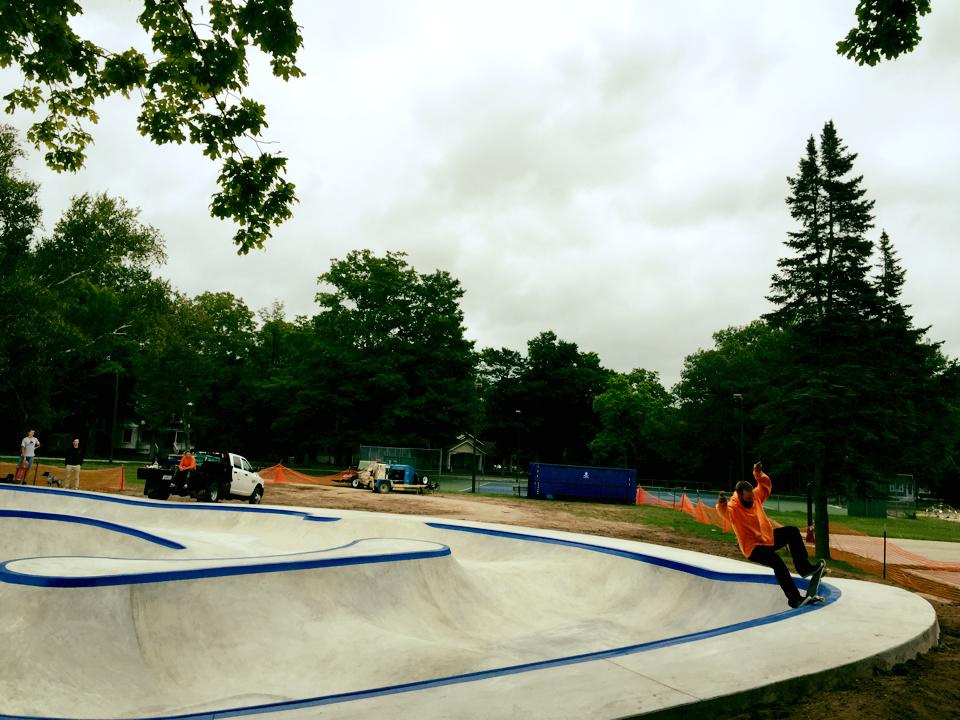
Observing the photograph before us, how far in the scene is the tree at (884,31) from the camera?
5.87 metres

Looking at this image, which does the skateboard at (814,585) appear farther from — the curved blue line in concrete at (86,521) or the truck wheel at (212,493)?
the truck wheel at (212,493)

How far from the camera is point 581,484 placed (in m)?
34.3

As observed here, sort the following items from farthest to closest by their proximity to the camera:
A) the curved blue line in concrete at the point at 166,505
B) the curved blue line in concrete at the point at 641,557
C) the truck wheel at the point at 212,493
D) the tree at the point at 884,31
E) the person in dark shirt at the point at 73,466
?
the person in dark shirt at the point at 73,466 < the truck wheel at the point at 212,493 < the curved blue line in concrete at the point at 166,505 < the curved blue line in concrete at the point at 641,557 < the tree at the point at 884,31

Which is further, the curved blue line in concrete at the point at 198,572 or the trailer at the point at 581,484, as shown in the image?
the trailer at the point at 581,484

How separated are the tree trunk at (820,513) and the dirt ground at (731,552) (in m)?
2.46

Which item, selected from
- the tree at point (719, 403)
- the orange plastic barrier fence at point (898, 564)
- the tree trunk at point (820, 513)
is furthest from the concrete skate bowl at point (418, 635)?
the tree at point (719, 403)

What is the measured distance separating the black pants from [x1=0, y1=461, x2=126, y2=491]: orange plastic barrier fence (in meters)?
25.1

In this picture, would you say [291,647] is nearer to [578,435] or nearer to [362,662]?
[362,662]

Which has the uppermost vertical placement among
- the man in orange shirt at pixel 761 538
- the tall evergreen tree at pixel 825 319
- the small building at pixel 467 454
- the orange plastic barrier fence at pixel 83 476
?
the tall evergreen tree at pixel 825 319

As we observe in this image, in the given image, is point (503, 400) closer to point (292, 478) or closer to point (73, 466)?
point (292, 478)

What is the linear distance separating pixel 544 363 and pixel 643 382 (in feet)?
50.1

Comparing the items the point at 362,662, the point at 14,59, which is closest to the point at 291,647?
the point at 362,662

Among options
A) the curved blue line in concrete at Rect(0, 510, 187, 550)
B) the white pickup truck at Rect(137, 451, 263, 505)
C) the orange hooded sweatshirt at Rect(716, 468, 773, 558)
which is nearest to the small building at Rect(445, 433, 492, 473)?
the white pickup truck at Rect(137, 451, 263, 505)

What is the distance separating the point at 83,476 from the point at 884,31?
29216 mm
